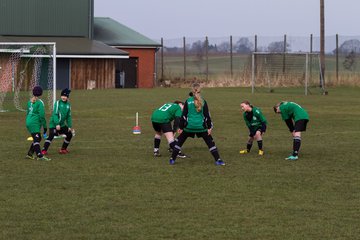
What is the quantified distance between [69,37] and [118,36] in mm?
6431

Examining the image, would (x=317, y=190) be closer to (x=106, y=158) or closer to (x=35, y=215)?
(x=35, y=215)

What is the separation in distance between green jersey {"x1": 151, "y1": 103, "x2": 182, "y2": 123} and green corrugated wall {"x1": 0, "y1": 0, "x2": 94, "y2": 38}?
44.6 metres

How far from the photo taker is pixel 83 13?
62.6 meters

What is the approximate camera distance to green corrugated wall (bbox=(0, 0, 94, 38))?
60.8 metres

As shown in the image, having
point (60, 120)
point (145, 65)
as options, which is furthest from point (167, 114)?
point (145, 65)

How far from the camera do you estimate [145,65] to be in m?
66.6

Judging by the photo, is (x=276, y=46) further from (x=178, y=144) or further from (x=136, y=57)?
(x=178, y=144)

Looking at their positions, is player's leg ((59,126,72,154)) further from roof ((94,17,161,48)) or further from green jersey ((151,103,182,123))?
roof ((94,17,161,48))

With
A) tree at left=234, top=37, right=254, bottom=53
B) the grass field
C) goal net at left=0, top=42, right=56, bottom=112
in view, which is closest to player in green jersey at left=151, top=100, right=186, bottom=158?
the grass field

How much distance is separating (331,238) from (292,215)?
4.66ft

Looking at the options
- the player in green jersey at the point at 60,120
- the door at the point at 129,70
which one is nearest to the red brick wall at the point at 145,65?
the door at the point at 129,70

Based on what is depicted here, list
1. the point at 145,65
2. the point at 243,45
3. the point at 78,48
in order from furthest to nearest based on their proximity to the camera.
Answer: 1. the point at 243,45
2. the point at 145,65
3. the point at 78,48

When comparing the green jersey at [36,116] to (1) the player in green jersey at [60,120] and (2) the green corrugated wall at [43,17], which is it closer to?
(1) the player in green jersey at [60,120]

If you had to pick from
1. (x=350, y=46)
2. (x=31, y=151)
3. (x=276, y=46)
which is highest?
(x=350, y=46)
